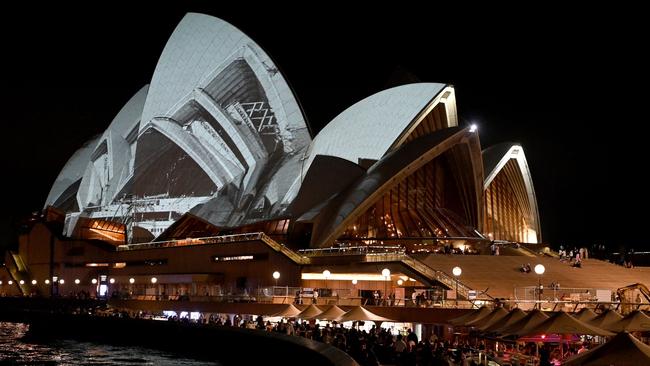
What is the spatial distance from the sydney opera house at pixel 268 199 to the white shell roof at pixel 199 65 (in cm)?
8

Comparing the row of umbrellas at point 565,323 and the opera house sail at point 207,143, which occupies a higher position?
the opera house sail at point 207,143

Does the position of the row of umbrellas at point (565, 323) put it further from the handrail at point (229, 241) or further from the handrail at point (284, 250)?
the handrail at point (229, 241)

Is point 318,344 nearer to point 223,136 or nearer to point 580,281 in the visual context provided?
point 580,281

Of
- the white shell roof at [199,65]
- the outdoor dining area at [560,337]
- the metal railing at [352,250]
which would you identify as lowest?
the outdoor dining area at [560,337]

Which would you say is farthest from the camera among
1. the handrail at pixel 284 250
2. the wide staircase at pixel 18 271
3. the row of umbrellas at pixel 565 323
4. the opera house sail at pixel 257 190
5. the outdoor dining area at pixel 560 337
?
the wide staircase at pixel 18 271

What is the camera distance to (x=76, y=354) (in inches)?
945

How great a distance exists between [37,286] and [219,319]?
26.8 metres

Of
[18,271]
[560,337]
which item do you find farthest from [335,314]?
[18,271]

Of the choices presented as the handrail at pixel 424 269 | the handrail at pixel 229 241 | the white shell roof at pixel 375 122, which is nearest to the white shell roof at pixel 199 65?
the white shell roof at pixel 375 122

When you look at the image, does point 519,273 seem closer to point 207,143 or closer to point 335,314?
point 335,314

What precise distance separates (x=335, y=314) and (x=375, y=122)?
16.6 meters

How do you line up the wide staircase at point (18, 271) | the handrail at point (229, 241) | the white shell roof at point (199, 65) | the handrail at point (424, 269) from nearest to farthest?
1. the handrail at point (424, 269)
2. the handrail at point (229, 241)
3. the white shell roof at point (199, 65)
4. the wide staircase at point (18, 271)

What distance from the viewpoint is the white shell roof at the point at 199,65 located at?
142 feet

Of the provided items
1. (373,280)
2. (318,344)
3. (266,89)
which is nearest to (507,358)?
(318,344)
